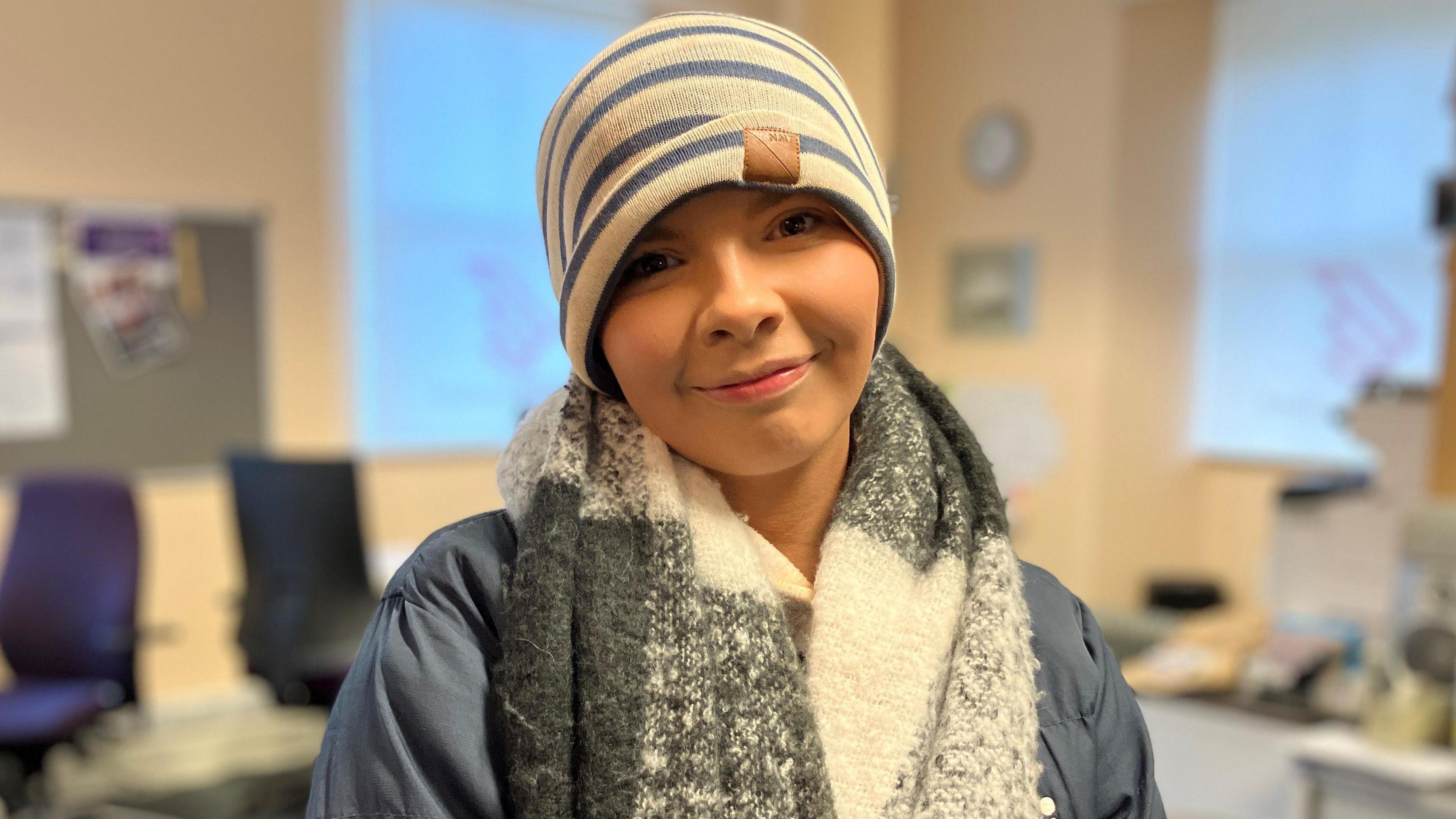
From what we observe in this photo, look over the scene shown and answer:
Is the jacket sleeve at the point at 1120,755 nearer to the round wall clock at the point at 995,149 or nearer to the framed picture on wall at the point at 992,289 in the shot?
the framed picture on wall at the point at 992,289

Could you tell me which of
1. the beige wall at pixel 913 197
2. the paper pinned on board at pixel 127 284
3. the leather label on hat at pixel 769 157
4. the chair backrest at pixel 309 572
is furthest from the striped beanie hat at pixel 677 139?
the paper pinned on board at pixel 127 284

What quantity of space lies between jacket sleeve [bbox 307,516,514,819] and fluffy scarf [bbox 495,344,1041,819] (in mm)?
22

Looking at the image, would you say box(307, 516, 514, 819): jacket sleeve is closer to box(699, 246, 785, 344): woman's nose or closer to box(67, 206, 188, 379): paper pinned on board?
box(699, 246, 785, 344): woman's nose

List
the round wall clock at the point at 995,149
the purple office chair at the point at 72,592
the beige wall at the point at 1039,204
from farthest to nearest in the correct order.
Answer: the round wall clock at the point at 995,149 < the beige wall at the point at 1039,204 < the purple office chair at the point at 72,592

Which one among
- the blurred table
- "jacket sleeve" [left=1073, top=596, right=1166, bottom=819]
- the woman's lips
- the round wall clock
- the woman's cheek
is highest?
the round wall clock

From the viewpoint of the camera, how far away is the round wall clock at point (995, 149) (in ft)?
14.5

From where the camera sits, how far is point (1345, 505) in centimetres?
228

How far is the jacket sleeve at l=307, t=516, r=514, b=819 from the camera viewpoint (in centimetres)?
67

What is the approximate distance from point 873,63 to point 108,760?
3.94 meters

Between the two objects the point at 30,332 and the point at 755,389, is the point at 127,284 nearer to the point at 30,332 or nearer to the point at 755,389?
the point at 30,332

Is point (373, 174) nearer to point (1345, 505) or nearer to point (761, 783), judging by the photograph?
point (1345, 505)

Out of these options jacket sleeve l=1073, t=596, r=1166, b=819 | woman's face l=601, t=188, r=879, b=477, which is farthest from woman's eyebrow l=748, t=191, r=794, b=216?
jacket sleeve l=1073, t=596, r=1166, b=819

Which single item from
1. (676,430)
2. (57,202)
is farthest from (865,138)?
(57,202)

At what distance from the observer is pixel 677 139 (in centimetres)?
71
